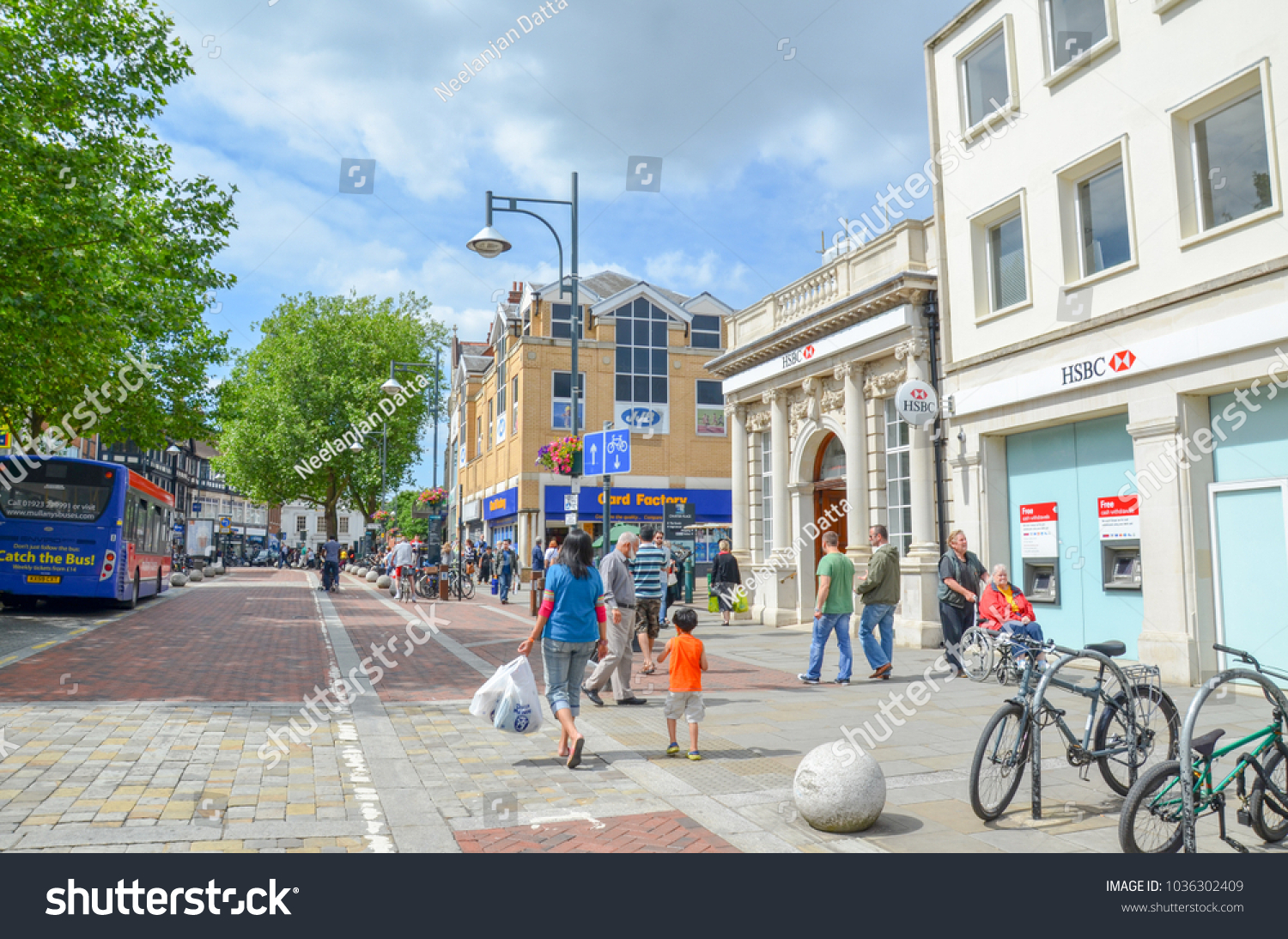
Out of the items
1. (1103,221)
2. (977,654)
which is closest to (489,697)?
(977,654)

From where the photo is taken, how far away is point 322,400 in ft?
176

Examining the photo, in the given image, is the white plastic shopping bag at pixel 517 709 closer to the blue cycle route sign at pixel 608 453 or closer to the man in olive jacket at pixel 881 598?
the man in olive jacket at pixel 881 598

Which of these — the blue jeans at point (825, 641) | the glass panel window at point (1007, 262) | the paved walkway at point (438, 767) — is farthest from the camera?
the glass panel window at point (1007, 262)

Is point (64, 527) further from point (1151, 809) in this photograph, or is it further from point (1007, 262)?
point (1151, 809)

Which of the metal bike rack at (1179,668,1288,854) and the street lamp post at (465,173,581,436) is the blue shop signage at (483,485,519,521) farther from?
the metal bike rack at (1179,668,1288,854)

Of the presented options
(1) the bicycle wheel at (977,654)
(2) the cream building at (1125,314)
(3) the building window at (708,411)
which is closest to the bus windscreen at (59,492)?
(2) the cream building at (1125,314)

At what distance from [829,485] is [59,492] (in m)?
14.8

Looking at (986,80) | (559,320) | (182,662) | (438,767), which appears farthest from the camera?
(559,320)

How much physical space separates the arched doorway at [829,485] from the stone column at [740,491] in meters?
2.19

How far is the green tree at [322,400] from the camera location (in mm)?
53312

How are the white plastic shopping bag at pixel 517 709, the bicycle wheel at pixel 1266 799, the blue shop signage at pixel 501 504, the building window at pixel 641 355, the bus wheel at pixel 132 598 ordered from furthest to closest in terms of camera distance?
the building window at pixel 641 355, the blue shop signage at pixel 501 504, the bus wheel at pixel 132 598, the white plastic shopping bag at pixel 517 709, the bicycle wheel at pixel 1266 799

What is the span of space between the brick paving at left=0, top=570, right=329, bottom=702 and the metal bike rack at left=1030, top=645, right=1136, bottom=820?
6.80 metres

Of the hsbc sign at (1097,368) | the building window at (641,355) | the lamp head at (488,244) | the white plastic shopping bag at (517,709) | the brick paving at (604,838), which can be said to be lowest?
the brick paving at (604,838)
